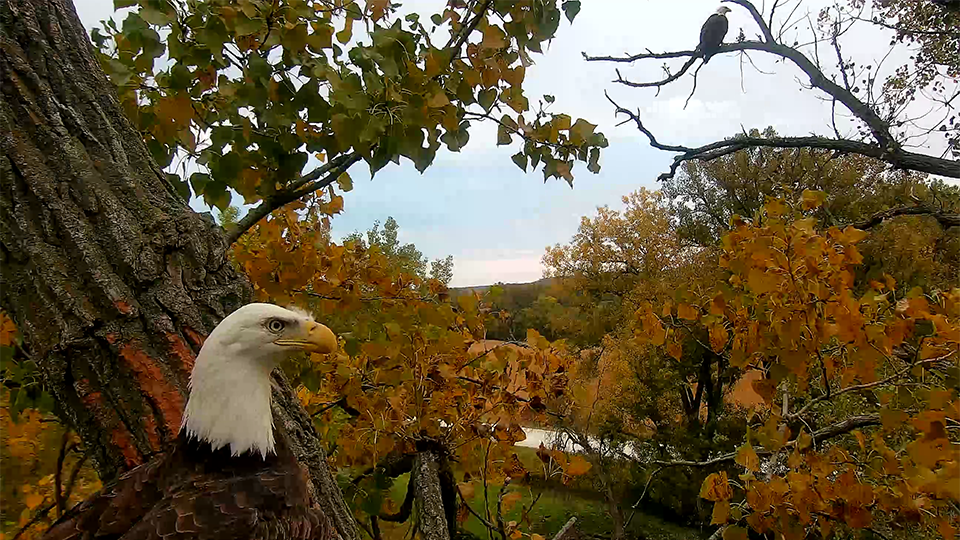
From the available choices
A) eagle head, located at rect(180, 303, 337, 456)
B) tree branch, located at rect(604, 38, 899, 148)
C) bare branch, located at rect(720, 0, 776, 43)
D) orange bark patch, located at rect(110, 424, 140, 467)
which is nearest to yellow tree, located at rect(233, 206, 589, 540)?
eagle head, located at rect(180, 303, 337, 456)

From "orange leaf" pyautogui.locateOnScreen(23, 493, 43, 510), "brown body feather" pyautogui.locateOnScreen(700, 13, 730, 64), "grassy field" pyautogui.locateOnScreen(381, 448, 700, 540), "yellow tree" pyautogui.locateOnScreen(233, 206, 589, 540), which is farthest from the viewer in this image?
"grassy field" pyautogui.locateOnScreen(381, 448, 700, 540)

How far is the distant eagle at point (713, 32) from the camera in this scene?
367cm

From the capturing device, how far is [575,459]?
2.53 m

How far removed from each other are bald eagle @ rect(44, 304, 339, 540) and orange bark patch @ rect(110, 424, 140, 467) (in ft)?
0.09

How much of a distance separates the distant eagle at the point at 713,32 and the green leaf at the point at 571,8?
2.06m

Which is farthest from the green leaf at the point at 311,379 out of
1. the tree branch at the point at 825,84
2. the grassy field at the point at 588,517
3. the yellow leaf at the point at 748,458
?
the grassy field at the point at 588,517

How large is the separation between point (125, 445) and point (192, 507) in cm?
23

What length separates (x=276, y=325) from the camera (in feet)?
5.38

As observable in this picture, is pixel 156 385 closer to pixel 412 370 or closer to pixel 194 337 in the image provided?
pixel 194 337

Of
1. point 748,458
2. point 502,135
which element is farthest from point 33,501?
point 748,458

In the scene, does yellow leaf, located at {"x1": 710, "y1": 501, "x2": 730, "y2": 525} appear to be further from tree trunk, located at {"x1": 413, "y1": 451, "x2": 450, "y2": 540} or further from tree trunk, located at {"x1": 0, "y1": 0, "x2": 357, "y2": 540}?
tree trunk, located at {"x1": 0, "y1": 0, "x2": 357, "y2": 540}

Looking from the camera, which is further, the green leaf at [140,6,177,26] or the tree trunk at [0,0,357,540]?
the green leaf at [140,6,177,26]

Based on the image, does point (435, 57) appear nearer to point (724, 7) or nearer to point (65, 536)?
point (65, 536)

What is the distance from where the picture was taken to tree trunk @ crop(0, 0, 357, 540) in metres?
1.37
